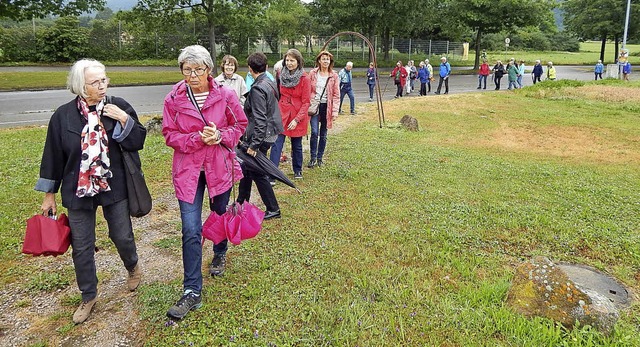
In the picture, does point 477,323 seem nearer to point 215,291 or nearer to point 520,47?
point 215,291

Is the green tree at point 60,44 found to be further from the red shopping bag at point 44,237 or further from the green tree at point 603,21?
the green tree at point 603,21

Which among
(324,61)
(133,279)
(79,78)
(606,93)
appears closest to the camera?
(79,78)

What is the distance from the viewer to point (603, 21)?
1724 inches

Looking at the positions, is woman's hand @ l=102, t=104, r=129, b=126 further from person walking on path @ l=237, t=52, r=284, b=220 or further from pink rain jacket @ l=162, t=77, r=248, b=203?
person walking on path @ l=237, t=52, r=284, b=220

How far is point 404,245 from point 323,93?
3363 mm

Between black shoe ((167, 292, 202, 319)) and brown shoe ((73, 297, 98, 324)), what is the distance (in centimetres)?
61

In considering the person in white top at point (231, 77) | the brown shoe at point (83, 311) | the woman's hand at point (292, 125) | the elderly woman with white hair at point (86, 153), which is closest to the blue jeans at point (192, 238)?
the elderly woman with white hair at point (86, 153)

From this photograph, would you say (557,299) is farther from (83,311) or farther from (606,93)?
(606,93)

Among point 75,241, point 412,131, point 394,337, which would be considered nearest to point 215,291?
point 75,241

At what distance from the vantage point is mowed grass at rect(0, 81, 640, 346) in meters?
3.24

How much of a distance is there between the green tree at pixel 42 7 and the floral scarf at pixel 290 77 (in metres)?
17.4

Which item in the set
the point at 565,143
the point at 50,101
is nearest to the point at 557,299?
the point at 565,143

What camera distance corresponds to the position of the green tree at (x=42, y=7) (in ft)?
61.2

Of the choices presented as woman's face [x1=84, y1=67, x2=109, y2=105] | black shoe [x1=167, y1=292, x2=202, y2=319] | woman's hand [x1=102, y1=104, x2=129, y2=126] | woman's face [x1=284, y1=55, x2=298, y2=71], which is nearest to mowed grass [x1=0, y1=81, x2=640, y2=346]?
black shoe [x1=167, y1=292, x2=202, y2=319]
